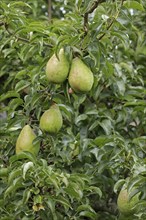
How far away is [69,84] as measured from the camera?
1474 mm

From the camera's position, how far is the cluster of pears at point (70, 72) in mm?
1382

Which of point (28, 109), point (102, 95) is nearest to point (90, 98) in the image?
point (102, 95)

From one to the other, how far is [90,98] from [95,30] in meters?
0.79

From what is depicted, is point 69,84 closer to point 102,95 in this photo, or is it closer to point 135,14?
point 102,95

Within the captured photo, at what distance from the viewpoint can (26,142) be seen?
159 cm

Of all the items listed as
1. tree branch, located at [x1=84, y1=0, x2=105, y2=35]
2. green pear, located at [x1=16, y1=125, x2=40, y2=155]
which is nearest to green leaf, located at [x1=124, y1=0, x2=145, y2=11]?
tree branch, located at [x1=84, y1=0, x2=105, y2=35]

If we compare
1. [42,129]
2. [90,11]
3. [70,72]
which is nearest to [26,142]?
[42,129]

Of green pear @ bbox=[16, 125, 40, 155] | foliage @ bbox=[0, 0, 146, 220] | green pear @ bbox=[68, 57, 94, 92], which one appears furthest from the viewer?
green pear @ bbox=[16, 125, 40, 155]

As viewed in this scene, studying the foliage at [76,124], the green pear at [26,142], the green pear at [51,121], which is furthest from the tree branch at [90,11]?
the green pear at [26,142]

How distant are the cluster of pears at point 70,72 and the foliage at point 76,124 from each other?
2cm

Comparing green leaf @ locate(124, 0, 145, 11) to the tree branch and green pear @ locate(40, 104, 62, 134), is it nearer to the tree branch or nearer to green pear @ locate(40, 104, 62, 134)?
the tree branch

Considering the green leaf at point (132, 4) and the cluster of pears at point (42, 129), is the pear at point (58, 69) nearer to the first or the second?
the cluster of pears at point (42, 129)

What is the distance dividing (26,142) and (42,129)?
72 mm

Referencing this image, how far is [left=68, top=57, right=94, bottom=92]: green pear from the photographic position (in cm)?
138
